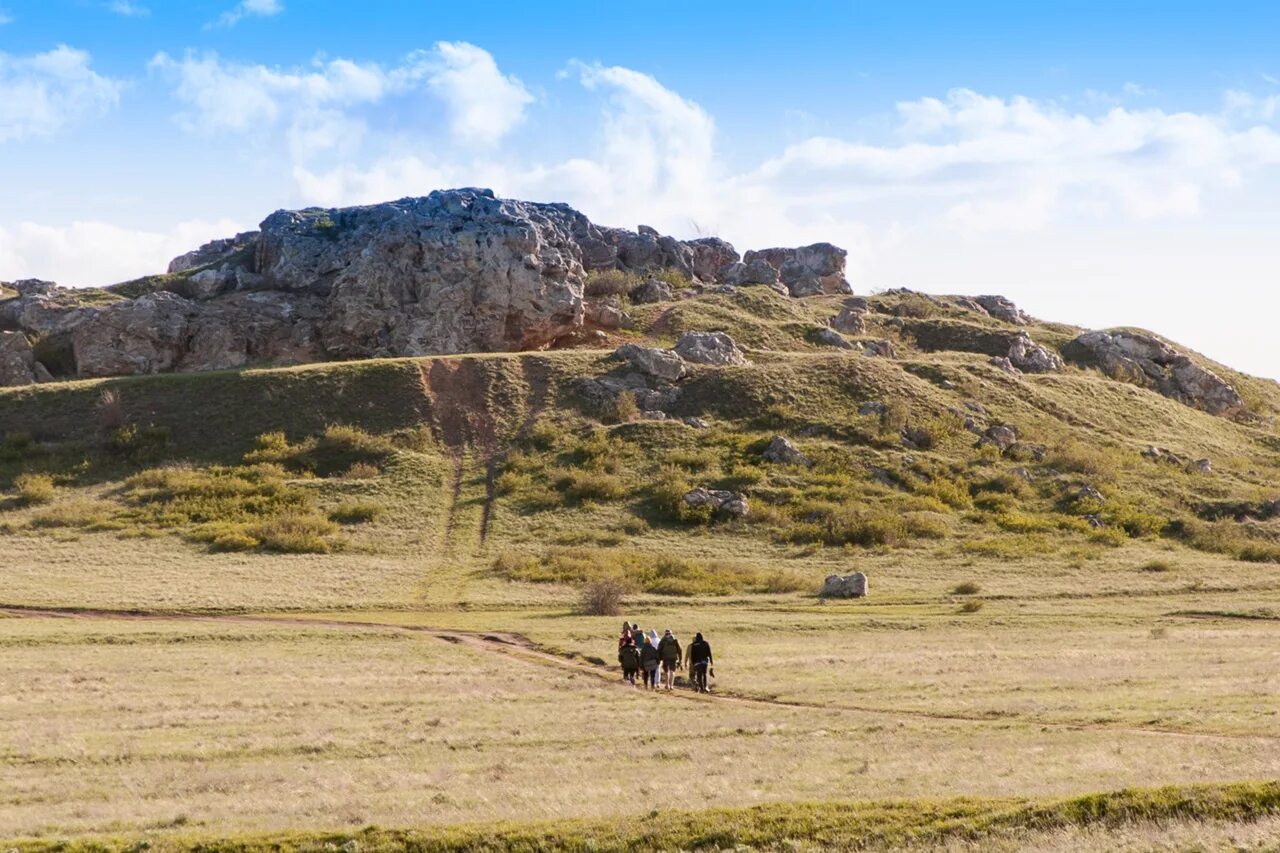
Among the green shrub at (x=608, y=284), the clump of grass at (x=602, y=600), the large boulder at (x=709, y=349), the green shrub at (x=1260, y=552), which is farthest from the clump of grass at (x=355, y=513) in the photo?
the green shrub at (x=608, y=284)

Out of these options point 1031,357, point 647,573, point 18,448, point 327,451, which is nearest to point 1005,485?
point 647,573

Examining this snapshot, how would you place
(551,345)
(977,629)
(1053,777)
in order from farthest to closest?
(551,345) < (977,629) < (1053,777)

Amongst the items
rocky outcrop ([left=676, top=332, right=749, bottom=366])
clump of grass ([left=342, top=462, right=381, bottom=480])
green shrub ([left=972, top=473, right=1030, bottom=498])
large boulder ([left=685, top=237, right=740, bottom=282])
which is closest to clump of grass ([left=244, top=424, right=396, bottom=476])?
clump of grass ([left=342, top=462, right=381, bottom=480])

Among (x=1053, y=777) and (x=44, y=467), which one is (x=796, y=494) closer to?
(x=44, y=467)

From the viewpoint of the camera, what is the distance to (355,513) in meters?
68.2

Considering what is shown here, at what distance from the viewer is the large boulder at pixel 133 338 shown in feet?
303

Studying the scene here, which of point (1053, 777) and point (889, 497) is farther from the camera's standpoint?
point (889, 497)

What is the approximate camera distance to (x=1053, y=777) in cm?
1945

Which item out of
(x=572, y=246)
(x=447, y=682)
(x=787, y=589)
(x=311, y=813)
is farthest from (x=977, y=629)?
(x=572, y=246)

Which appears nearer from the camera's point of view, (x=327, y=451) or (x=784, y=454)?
(x=784, y=454)

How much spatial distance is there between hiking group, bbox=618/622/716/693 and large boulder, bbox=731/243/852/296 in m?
102

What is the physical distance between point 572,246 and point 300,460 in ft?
116

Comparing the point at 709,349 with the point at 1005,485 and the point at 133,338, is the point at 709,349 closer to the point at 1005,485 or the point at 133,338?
the point at 1005,485

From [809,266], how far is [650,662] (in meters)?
109
